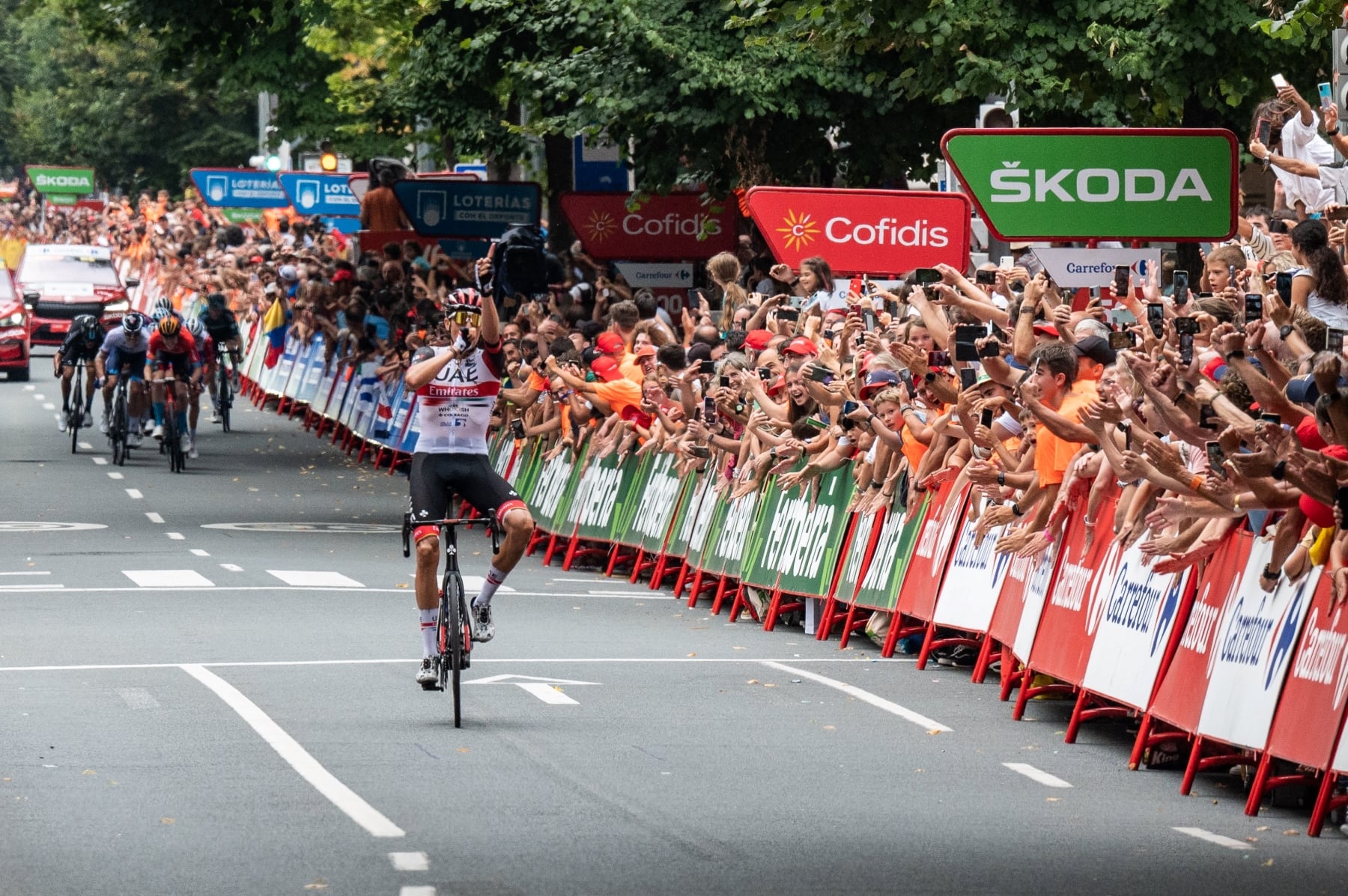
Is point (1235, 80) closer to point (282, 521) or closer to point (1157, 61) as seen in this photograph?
point (1157, 61)

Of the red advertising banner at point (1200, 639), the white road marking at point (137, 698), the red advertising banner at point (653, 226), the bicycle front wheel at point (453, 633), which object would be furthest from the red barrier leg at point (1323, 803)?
the red advertising banner at point (653, 226)

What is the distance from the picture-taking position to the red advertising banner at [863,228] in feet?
67.4

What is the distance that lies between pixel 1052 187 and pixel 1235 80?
499 centimetres

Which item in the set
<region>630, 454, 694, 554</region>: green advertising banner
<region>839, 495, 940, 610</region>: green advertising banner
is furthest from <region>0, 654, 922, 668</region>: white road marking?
<region>630, 454, 694, 554</region>: green advertising banner

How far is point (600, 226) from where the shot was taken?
95.8ft

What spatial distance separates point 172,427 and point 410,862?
2323cm

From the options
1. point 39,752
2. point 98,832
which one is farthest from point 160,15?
point 98,832

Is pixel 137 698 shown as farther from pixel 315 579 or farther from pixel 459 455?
pixel 315 579

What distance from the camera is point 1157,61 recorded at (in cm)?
2064

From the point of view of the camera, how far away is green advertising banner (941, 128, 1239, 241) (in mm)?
16391

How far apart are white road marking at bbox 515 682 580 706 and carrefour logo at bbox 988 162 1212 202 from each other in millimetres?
4092

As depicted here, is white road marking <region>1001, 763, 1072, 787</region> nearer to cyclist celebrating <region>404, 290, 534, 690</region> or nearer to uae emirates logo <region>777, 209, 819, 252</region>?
cyclist celebrating <region>404, 290, 534, 690</region>

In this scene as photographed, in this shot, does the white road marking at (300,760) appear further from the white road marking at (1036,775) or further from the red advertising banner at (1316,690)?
the red advertising banner at (1316,690)

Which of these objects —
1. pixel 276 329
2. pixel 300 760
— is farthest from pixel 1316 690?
pixel 276 329
